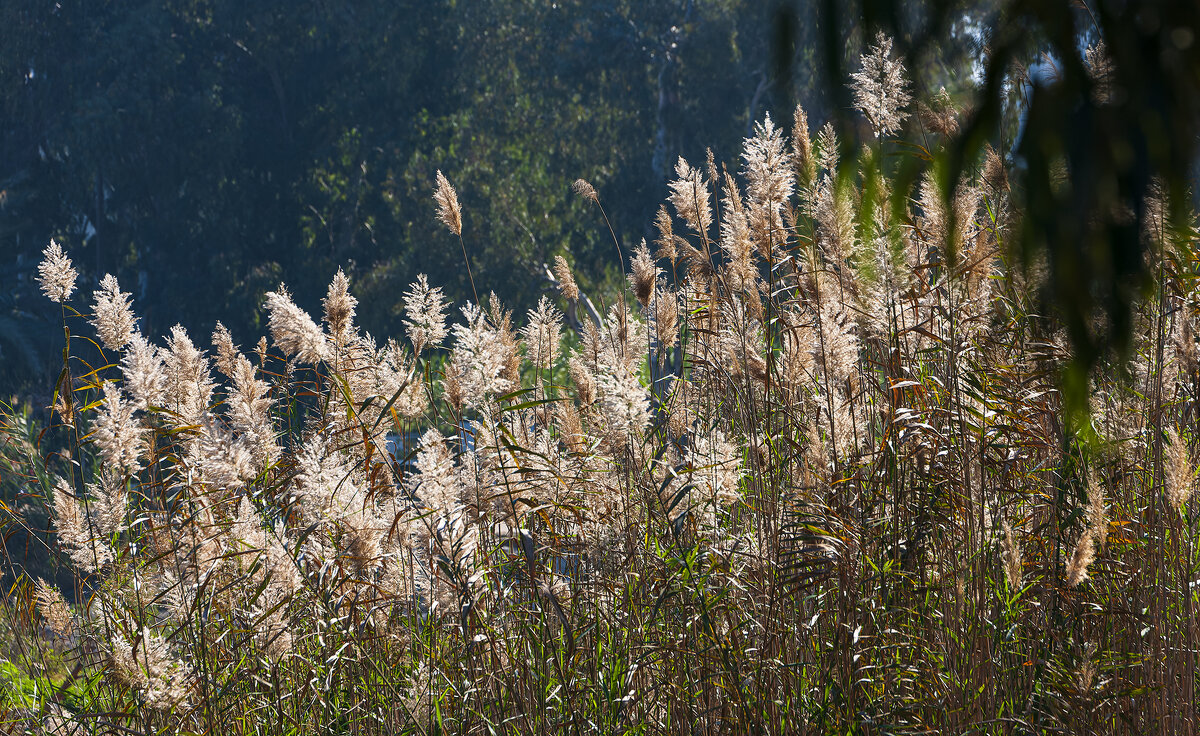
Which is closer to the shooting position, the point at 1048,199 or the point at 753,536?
the point at 1048,199

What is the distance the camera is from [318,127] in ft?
63.6

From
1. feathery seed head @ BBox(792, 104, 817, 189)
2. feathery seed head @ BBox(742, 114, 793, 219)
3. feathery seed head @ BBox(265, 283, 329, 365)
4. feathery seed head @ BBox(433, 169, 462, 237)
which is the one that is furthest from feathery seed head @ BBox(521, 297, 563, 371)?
feathery seed head @ BBox(792, 104, 817, 189)

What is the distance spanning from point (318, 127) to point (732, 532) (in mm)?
17898

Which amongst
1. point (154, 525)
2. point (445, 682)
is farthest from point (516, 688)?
point (154, 525)

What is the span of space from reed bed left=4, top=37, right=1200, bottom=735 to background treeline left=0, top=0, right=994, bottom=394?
15124mm

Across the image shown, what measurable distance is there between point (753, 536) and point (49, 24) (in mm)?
20866

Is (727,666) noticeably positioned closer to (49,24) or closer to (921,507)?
(921,507)

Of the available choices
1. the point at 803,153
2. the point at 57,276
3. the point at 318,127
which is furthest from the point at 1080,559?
the point at 318,127

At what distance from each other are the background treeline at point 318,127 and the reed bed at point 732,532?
15.1 metres

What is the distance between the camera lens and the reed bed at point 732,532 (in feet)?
8.39

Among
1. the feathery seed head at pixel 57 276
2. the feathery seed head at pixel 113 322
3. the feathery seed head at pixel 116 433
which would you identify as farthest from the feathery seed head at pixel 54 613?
the feathery seed head at pixel 57 276

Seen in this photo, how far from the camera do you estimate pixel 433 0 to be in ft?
63.0

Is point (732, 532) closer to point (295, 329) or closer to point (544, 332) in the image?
→ point (544, 332)

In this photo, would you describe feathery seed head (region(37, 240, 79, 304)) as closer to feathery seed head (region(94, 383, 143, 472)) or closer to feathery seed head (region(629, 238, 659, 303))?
feathery seed head (region(94, 383, 143, 472))
